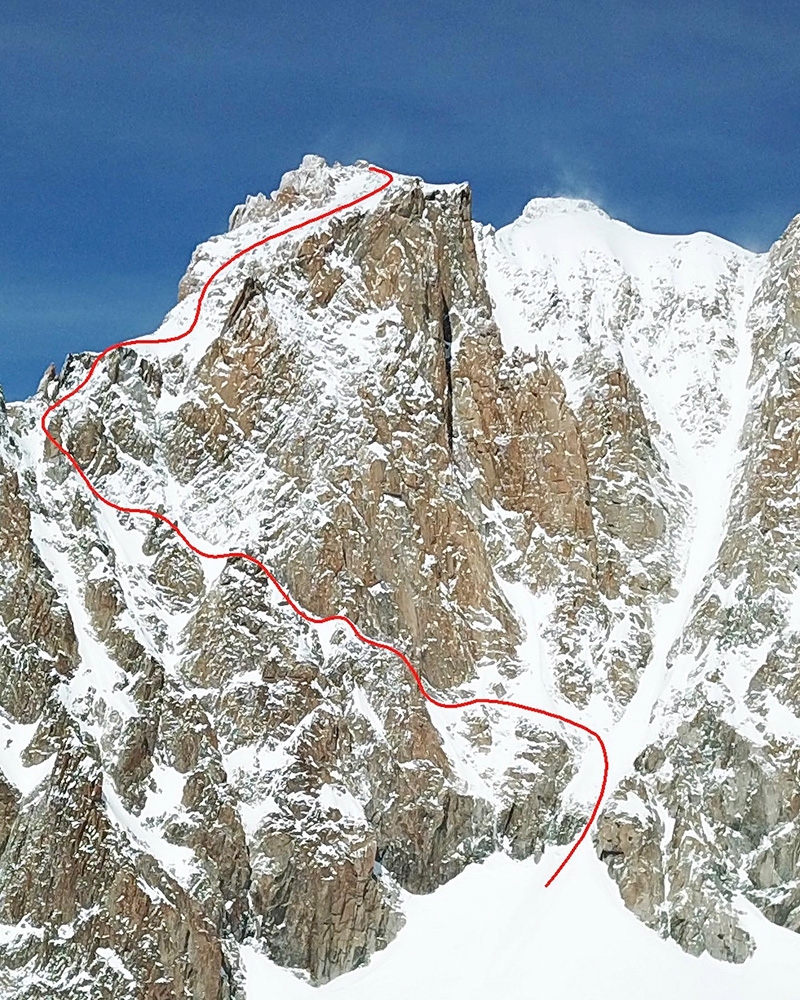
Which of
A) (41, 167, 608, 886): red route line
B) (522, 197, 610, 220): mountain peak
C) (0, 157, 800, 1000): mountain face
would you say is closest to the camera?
(0, 157, 800, 1000): mountain face

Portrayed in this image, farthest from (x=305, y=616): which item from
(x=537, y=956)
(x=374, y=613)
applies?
(x=537, y=956)

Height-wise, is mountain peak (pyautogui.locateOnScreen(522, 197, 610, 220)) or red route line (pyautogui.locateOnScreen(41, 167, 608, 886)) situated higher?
mountain peak (pyautogui.locateOnScreen(522, 197, 610, 220))

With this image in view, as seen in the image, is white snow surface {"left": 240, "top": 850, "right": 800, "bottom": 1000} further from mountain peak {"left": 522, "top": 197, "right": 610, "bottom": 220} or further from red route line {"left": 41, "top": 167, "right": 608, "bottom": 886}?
mountain peak {"left": 522, "top": 197, "right": 610, "bottom": 220}

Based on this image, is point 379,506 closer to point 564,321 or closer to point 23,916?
point 564,321

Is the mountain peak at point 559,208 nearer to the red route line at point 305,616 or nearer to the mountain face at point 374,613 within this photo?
the mountain face at point 374,613

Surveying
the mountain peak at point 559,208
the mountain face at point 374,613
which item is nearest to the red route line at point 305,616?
the mountain face at point 374,613

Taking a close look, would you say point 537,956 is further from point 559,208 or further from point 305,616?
point 559,208

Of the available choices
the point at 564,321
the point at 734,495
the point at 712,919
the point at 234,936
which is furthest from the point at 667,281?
the point at 234,936

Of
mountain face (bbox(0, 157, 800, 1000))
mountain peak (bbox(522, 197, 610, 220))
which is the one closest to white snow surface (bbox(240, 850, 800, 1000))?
mountain face (bbox(0, 157, 800, 1000))
